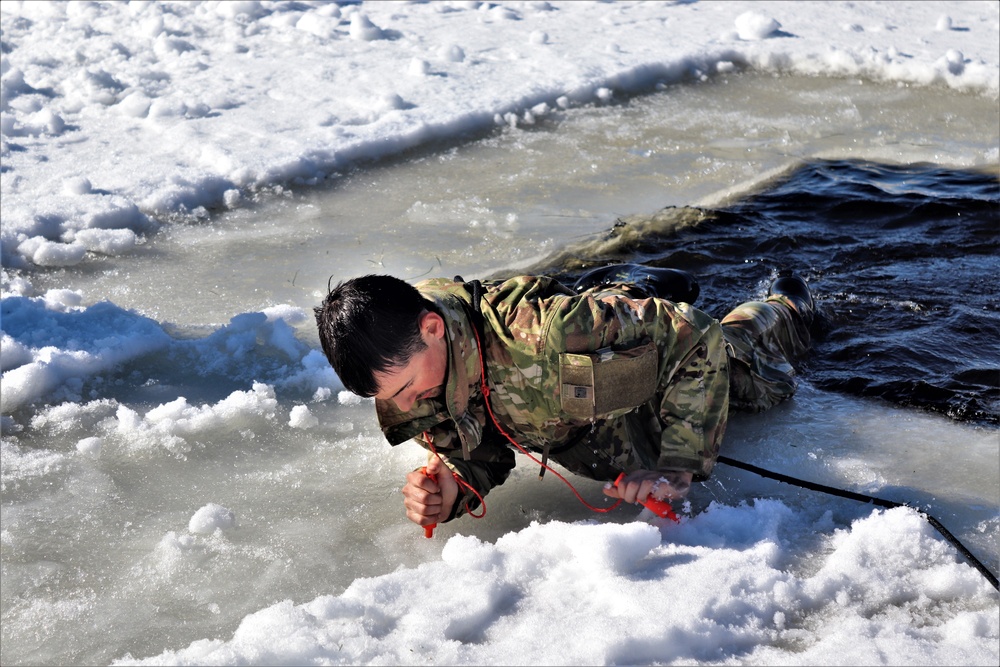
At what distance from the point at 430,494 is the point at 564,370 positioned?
401mm

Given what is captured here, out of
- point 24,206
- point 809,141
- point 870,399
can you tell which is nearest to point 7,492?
point 24,206

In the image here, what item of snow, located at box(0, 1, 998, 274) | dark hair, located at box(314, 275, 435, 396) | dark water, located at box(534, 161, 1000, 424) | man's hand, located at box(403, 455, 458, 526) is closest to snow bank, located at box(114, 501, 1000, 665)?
man's hand, located at box(403, 455, 458, 526)

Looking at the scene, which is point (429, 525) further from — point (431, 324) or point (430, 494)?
point (431, 324)

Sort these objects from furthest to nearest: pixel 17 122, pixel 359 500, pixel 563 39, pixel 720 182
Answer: pixel 563 39 → pixel 17 122 → pixel 720 182 → pixel 359 500

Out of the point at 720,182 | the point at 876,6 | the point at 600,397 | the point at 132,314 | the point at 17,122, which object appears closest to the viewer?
the point at 600,397

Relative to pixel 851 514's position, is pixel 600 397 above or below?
above

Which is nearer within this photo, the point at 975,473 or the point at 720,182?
the point at 975,473

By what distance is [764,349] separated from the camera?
9.32ft

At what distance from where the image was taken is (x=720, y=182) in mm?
4562

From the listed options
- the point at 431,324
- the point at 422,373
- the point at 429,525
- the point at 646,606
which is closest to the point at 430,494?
the point at 429,525

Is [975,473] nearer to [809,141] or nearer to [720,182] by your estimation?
[720,182]

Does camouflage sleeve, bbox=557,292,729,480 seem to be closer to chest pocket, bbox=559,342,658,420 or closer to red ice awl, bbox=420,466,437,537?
chest pocket, bbox=559,342,658,420

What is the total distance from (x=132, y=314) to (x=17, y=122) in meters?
2.29

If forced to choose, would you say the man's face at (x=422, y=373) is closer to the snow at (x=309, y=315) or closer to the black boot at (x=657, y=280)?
the snow at (x=309, y=315)
